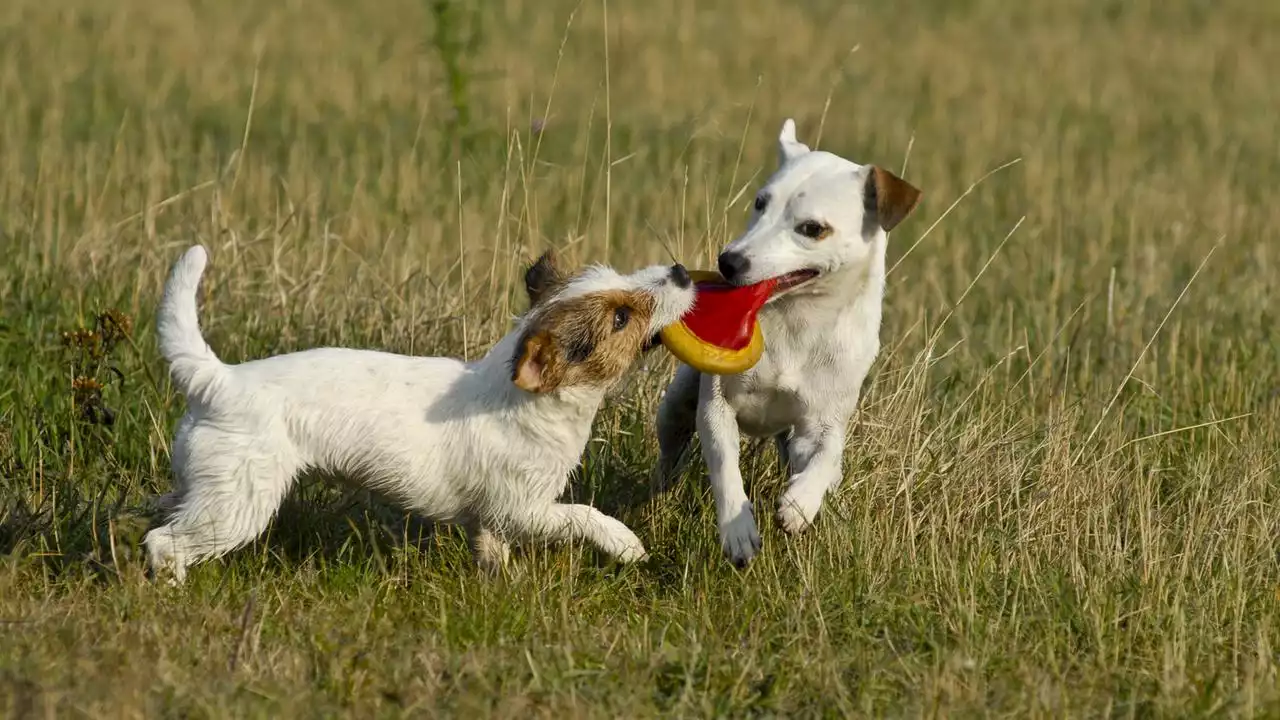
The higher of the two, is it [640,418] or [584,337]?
[584,337]

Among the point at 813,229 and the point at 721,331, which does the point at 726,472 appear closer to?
the point at 721,331

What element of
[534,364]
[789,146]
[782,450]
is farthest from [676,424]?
[534,364]

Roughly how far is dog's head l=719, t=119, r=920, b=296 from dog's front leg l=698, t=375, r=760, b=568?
0.51 metres

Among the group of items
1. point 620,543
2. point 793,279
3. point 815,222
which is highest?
point 815,222

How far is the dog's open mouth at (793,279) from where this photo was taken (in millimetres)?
5848

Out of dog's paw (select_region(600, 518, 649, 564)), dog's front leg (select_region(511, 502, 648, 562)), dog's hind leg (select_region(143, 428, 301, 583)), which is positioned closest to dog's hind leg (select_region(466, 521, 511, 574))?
dog's front leg (select_region(511, 502, 648, 562))

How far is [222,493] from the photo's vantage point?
5273 millimetres

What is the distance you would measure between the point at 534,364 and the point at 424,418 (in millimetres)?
486

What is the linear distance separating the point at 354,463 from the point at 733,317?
1446mm

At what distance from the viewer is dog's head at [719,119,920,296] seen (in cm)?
570

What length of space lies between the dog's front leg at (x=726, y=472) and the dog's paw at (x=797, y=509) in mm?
148

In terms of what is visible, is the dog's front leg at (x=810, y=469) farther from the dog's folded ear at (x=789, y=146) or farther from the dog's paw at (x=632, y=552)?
the dog's folded ear at (x=789, y=146)

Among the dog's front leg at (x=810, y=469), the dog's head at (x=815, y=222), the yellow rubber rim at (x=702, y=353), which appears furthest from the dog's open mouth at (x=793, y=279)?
the dog's front leg at (x=810, y=469)

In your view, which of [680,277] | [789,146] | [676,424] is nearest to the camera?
[680,277]
